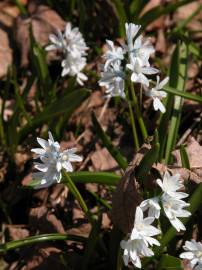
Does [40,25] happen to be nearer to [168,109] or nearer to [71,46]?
[71,46]

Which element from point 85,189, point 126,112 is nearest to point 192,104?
point 126,112

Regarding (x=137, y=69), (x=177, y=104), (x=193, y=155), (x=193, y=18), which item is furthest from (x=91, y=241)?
(x=193, y=18)

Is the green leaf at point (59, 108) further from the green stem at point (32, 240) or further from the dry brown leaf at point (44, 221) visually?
the green stem at point (32, 240)

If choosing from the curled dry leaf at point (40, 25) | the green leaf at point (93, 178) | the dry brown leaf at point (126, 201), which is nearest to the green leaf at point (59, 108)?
the green leaf at point (93, 178)

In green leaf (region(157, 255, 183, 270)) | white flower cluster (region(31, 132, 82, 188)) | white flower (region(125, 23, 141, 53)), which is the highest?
white flower (region(125, 23, 141, 53))

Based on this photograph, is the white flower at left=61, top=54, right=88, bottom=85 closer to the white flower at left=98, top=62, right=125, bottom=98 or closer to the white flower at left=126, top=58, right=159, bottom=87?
the white flower at left=98, top=62, right=125, bottom=98

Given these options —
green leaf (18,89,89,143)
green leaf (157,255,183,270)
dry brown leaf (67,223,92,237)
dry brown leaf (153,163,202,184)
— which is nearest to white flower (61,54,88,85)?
green leaf (18,89,89,143)
